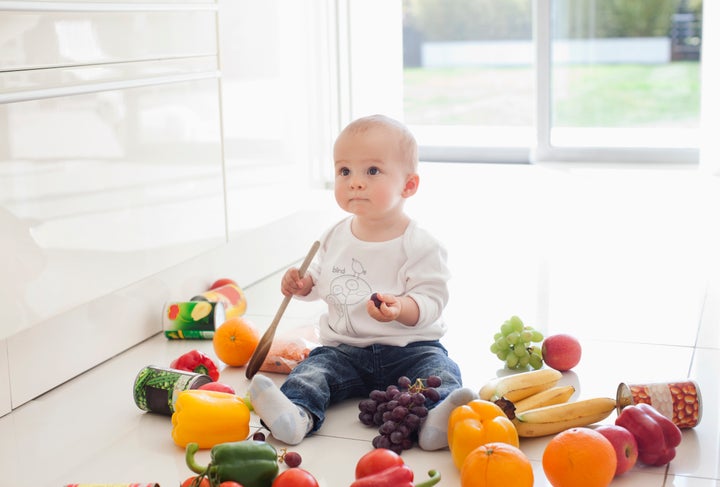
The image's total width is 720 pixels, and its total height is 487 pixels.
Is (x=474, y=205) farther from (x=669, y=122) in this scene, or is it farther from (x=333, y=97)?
(x=669, y=122)

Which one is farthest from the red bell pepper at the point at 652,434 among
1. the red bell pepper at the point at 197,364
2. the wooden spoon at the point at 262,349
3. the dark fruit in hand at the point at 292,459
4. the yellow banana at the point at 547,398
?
the red bell pepper at the point at 197,364

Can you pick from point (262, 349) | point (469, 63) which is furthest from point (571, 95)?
point (262, 349)

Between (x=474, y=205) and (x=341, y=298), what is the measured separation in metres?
2.19

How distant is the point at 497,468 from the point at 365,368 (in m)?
0.62

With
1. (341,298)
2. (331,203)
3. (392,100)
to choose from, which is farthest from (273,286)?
(392,100)

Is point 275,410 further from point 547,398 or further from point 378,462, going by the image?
point 547,398

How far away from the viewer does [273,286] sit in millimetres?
3234

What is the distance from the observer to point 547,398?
2.03m

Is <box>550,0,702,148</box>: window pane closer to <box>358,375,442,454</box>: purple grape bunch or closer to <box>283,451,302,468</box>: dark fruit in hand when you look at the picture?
<box>358,375,442,454</box>: purple grape bunch

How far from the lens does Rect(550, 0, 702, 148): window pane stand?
540 centimetres

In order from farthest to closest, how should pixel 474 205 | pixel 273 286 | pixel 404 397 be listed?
pixel 474 205 → pixel 273 286 → pixel 404 397

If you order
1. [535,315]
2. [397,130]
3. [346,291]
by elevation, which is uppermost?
A: [397,130]

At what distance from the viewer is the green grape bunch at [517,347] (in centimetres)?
232

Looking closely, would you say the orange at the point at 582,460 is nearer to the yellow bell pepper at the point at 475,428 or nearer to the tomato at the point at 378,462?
the yellow bell pepper at the point at 475,428
